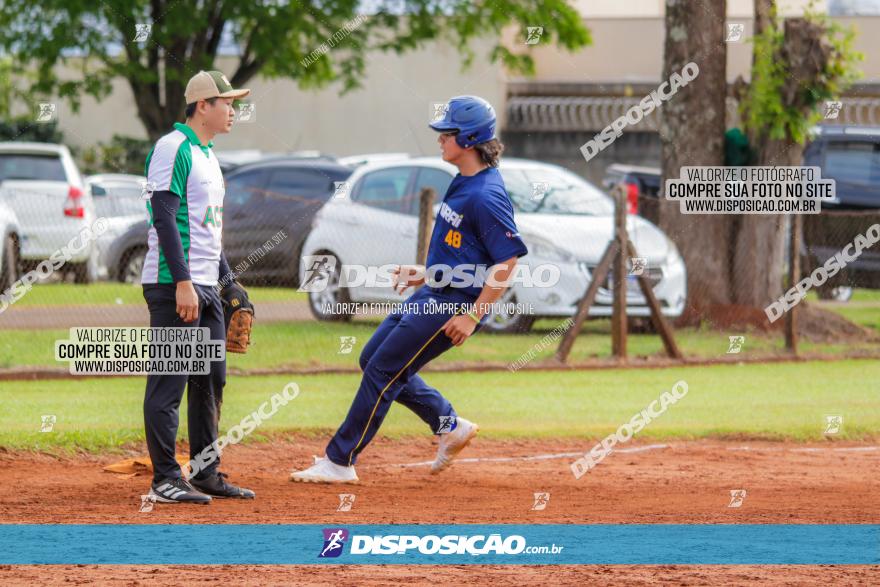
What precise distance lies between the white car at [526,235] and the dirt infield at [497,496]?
17.6 ft

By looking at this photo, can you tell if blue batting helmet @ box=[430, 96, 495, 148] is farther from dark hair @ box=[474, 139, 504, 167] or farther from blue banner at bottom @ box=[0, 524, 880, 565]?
blue banner at bottom @ box=[0, 524, 880, 565]

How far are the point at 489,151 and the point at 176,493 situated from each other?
7.96ft

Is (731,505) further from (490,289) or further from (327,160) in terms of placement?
(327,160)

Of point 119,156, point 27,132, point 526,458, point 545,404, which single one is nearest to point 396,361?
point 526,458

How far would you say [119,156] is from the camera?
32.4m

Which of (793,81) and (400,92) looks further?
(400,92)

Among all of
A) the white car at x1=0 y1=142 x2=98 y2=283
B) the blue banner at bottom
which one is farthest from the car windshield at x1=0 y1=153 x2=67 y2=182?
the blue banner at bottom

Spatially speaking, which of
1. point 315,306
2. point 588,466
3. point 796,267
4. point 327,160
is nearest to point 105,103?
point 327,160

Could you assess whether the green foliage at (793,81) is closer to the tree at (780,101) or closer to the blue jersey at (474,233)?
the tree at (780,101)

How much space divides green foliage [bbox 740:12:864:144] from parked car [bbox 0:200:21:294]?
8.42 metres

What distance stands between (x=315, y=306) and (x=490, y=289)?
9318 millimetres

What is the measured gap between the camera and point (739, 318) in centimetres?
1770

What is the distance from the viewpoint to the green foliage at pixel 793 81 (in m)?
17.8

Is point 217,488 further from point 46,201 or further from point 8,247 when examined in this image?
point 46,201
